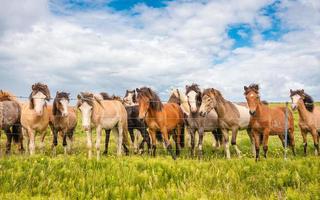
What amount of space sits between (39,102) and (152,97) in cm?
421

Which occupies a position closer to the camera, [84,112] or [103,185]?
[103,185]

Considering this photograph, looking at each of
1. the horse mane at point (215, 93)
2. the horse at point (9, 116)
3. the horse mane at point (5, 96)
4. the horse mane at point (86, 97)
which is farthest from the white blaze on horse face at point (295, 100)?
the horse mane at point (5, 96)

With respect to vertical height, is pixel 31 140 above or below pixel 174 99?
below

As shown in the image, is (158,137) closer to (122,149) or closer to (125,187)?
(122,149)

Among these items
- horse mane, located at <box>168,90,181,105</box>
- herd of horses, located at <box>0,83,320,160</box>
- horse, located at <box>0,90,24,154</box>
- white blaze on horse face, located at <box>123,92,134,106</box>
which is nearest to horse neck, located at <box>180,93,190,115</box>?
herd of horses, located at <box>0,83,320,160</box>

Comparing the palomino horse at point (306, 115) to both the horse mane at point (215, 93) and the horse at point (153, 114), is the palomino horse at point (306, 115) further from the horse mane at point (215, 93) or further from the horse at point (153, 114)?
the horse at point (153, 114)

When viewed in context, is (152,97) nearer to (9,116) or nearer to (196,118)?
(196,118)

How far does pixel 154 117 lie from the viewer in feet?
42.3

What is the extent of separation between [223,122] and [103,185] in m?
7.72

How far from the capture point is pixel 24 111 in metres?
12.9

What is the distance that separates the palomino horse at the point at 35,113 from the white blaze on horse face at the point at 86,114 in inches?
57.1

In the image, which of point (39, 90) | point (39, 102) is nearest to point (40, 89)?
point (39, 90)

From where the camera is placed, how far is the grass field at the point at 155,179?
21.6ft

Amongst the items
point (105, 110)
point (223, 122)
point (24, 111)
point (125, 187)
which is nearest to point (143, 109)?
point (105, 110)
